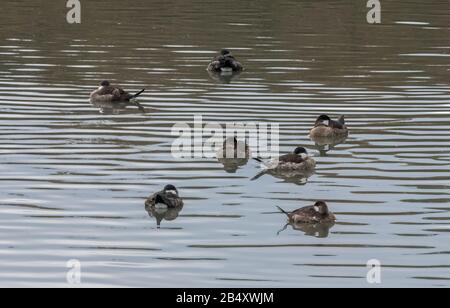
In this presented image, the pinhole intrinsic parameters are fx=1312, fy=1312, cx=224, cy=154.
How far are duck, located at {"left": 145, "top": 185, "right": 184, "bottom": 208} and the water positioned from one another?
24cm

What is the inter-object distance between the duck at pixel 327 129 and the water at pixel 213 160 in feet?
0.78

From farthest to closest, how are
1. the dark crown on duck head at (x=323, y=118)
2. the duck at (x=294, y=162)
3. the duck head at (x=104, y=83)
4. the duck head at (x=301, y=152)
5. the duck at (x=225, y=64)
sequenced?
the duck at (x=225, y=64) → the duck head at (x=104, y=83) → the dark crown on duck head at (x=323, y=118) → the duck head at (x=301, y=152) → the duck at (x=294, y=162)

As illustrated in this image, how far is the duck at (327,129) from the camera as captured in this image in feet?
84.6

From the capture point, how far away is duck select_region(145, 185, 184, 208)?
20016 mm

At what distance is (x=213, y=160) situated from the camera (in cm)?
2438

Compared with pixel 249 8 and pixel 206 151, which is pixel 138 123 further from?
pixel 249 8

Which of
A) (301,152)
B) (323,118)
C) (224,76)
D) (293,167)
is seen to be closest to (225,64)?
(224,76)

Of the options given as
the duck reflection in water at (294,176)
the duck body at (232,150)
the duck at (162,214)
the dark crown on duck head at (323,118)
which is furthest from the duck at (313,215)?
the dark crown on duck head at (323,118)

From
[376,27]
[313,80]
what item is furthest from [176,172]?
[376,27]

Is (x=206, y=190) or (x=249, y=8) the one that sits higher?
(x=249, y=8)

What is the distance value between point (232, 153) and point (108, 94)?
6.46 m

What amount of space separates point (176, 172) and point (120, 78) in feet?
36.3

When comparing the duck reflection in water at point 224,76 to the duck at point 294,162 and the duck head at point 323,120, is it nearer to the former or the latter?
the duck head at point 323,120

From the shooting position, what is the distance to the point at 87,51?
3734 centimetres
